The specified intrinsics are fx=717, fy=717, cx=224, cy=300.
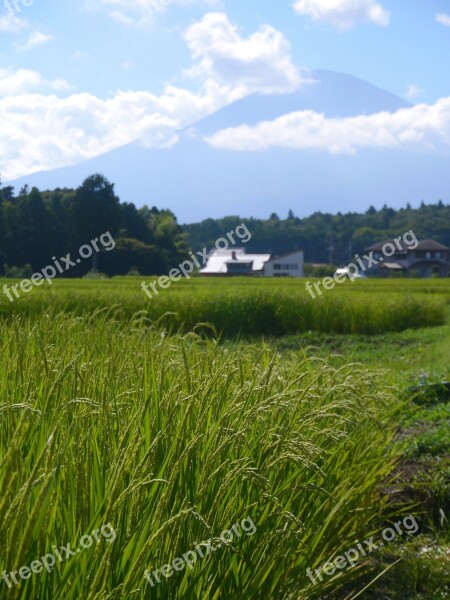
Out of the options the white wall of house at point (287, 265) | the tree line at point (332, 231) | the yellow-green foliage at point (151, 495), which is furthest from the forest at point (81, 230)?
the yellow-green foliage at point (151, 495)

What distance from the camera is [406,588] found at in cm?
352

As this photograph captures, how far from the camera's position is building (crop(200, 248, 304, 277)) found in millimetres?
82188

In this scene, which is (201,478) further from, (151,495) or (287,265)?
(287,265)

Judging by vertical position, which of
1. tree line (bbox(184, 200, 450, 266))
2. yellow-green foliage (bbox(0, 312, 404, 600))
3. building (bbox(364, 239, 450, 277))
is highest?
tree line (bbox(184, 200, 450, 266))

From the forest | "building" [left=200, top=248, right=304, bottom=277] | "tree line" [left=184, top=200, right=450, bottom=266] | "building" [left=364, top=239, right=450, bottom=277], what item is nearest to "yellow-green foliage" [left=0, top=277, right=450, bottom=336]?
the forest

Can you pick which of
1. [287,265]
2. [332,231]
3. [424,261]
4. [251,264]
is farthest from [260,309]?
[332,231]

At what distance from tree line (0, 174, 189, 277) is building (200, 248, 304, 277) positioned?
548 inches

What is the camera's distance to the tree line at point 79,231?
171 ft

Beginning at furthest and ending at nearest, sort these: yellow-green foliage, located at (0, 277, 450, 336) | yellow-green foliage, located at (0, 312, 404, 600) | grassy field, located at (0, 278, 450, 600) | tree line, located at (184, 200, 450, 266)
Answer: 1. tree line, located at (184, 200, 450, 266)
2. yellow-green foliage, located at (0, 277, 450, 336)
3. grassy field, located at (0, 278, 450, 600)
4. yellow-green foliage, located at (0, 312, 404, 600)

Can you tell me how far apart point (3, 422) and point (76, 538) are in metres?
0.91

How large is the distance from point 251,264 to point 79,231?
95.8ft

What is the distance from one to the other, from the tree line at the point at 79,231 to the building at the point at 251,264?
1391 centimetres

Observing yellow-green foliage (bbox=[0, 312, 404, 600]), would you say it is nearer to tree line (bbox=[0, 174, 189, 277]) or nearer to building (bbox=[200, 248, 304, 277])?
tree line (bbox=[0, 174, 189, 277])

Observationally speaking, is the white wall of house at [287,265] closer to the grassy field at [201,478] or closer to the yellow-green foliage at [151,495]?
the grassy field at [201,478]
